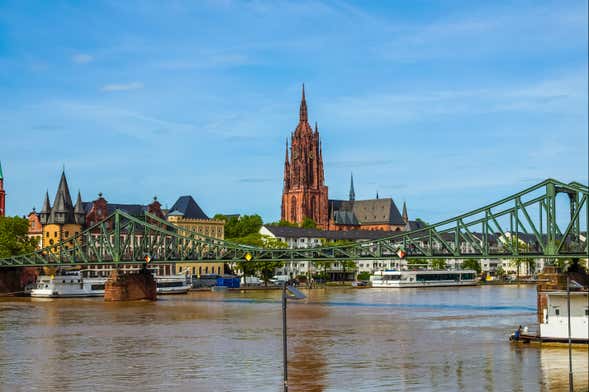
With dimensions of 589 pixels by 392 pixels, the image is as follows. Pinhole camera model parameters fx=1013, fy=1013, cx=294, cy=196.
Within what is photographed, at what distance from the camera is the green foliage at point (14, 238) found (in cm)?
14830

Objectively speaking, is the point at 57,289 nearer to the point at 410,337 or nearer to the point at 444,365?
the point at 410,337

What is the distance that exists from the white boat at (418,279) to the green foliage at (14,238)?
59.9m

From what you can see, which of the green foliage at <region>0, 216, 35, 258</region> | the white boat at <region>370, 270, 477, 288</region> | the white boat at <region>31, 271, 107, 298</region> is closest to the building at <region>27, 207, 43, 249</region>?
the green foliage at <region>0, 216, 35, 258</region>

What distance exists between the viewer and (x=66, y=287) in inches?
5207

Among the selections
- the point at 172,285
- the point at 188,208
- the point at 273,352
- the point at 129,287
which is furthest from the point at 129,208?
the point at 273,352

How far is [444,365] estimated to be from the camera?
167 feet

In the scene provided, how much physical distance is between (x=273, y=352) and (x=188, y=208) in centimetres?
13702

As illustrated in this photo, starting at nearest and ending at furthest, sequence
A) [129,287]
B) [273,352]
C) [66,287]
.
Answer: [273,352] → [129,287] → [66,287]

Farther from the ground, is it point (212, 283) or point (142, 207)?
point (142, 207)

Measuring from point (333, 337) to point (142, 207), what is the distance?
115 m

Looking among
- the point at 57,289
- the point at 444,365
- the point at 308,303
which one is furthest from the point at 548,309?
the point at 57,289

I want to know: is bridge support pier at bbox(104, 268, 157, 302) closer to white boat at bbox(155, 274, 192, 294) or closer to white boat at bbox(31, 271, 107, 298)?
white boat at bbox(31, 271, 107, 298)

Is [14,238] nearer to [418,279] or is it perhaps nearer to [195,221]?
[195,221]

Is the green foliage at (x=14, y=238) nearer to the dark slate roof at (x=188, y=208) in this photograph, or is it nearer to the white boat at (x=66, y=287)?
the white boat at (x=66, y=287)
